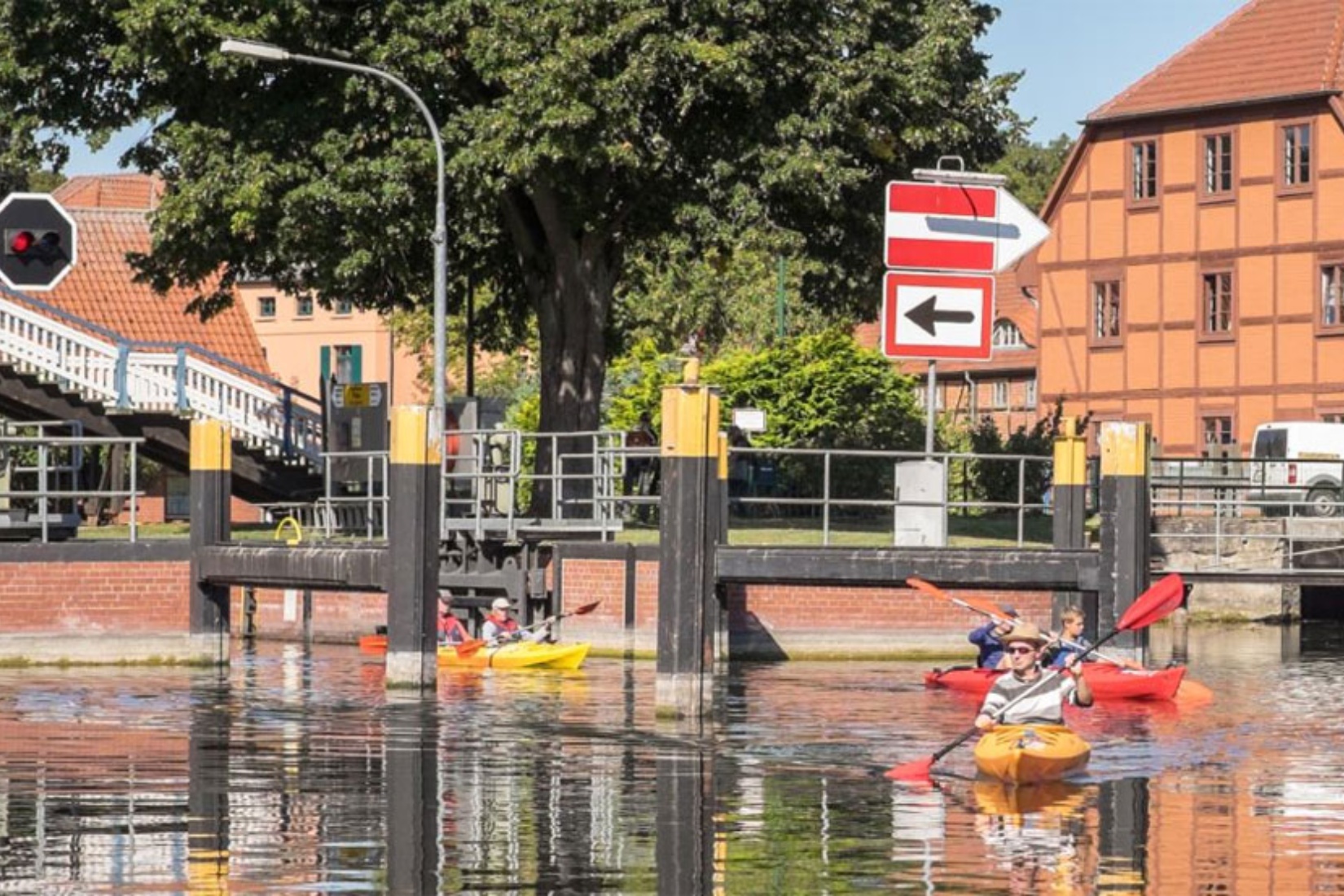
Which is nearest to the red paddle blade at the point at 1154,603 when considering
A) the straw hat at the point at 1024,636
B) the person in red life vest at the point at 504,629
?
the straw hat at the point at 1024,636

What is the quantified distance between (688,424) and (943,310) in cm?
436

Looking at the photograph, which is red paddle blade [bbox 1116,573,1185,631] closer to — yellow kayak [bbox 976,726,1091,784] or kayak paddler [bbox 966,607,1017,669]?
yellow kayak [bbox 976,726,1091,784]

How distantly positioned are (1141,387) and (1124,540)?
41465 millimetres

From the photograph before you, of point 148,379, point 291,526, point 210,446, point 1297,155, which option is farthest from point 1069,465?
point 1297,155

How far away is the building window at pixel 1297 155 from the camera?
66812 millimetres

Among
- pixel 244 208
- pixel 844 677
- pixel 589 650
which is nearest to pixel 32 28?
pixel 244 208

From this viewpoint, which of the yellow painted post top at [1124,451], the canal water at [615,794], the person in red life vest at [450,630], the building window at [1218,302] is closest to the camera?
the canal water at [615,794]

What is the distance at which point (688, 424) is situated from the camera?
2731 cm

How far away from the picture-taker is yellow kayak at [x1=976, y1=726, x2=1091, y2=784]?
23812 mm

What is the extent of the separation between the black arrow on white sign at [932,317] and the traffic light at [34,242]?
6492 mm

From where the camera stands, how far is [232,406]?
5169cm

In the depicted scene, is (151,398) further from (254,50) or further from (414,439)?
(414,439)

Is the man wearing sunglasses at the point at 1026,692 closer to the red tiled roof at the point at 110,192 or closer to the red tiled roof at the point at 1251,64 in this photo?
the red tiled roof at the point at 1251,64

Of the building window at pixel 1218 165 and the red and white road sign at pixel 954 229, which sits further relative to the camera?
the building window at pixel 1218 165
